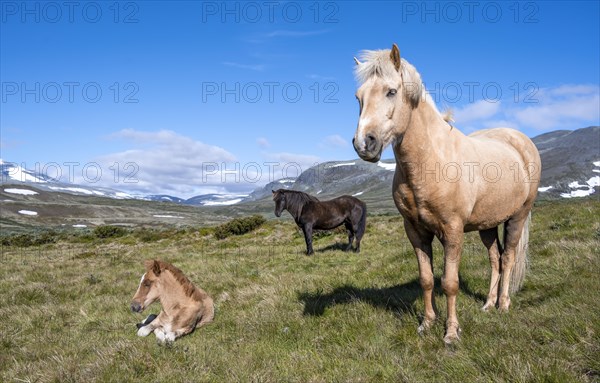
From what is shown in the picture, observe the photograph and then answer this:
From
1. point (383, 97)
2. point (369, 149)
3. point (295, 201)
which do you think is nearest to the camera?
point (369, 149)

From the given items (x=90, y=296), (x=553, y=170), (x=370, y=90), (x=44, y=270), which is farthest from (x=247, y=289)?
(x=553, y=170)

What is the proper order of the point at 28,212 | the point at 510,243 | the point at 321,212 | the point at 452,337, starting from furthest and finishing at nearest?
the point at 28,212 < the point at 321,212 < the point at 510,243 < the point at 452,337

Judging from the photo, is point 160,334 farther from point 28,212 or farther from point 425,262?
point 28,212

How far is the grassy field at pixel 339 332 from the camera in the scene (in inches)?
163

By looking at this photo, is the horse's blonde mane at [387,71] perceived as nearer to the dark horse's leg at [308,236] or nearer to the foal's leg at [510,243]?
the foal's leg at [510,243]

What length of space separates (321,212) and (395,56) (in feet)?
43.5

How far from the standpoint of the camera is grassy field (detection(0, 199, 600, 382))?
13.6ft

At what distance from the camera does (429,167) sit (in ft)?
16.6

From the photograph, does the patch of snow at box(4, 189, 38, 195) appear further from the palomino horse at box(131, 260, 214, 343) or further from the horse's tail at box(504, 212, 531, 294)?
the horse's tail at box(504, 212, 531, 294)

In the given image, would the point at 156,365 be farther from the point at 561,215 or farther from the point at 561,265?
the point at 561,215

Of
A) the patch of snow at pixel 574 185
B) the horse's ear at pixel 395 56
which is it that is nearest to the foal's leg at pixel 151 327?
the horse's ear at pixel 395 56

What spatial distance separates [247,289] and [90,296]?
202 inches

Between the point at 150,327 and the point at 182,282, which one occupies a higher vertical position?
the point at 182,282

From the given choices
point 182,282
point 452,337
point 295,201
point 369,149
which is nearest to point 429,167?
point 369,149
